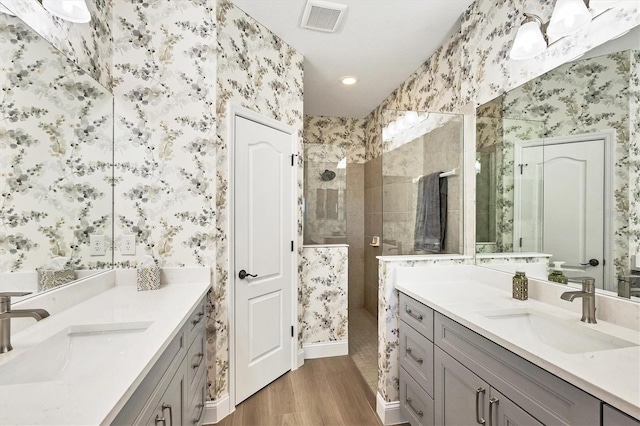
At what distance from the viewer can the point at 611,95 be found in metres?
1.20

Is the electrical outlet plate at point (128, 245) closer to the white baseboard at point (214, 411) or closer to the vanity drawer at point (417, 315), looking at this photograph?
the white baseboard at point (214, 411)

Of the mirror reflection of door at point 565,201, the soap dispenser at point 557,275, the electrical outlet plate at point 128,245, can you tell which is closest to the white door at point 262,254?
the electrical outlet plate at point 128,245

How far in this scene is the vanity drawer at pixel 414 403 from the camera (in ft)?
5.17

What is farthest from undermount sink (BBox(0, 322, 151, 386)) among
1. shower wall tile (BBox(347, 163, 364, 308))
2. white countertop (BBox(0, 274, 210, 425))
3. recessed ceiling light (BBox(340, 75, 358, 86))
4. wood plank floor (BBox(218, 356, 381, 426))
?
shower wall tile (BBox(347, 163, 364, 308))

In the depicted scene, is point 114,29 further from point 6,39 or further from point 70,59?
point 6,39

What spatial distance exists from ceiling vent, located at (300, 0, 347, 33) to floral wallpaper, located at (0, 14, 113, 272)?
1.43 meters

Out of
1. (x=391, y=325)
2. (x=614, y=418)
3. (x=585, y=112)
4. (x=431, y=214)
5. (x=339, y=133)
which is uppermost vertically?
(x=339, y=133)

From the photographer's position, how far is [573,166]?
1.35 metres

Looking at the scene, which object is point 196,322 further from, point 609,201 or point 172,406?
point 609,201

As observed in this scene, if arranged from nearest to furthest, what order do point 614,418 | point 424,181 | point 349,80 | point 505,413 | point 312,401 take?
point 614,418
point 505,413
point 312,401
point 424,181
point 349,80

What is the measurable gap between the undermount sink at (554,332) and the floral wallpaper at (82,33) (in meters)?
2.30

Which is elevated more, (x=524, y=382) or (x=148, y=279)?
(x=148, y=279)

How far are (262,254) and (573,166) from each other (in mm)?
1953

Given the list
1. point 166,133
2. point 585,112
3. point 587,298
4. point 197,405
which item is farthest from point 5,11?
point 587,298
